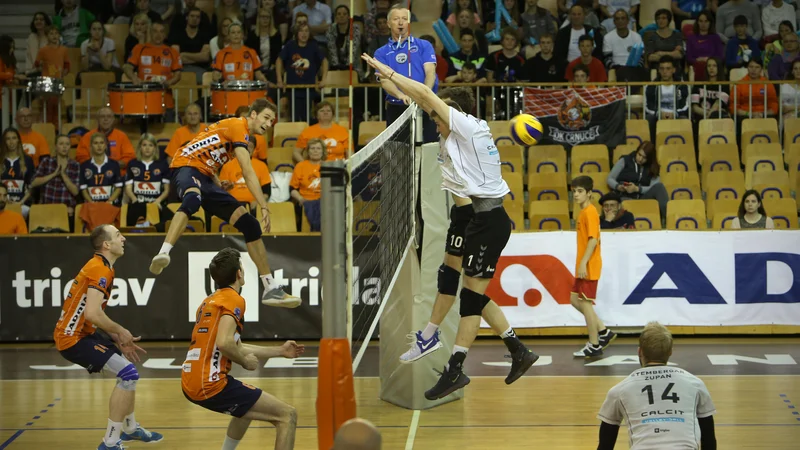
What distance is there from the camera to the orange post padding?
4.56 metres

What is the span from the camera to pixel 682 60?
17.0 meters

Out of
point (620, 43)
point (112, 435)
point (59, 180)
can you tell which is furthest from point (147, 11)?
point (112, 435)

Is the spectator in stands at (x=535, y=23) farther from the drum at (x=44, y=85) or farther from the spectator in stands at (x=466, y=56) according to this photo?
the drum at (x=44, y=85)

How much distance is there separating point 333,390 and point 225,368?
3289 mm

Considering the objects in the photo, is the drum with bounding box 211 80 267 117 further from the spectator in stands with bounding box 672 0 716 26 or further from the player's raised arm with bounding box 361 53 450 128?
the player's raised arm with bounding box 361 53 450 128

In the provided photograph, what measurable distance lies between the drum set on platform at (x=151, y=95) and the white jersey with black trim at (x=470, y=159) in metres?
8.21

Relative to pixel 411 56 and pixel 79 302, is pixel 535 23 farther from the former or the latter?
pixel 79 302

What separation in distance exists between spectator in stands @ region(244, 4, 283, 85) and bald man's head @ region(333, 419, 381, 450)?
14.5 meters

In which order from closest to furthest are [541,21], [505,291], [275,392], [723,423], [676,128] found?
[723,423], [275,392], [505,291], [676,128], [541,21]

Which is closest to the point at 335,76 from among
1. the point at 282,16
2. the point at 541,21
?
the point at 282,16

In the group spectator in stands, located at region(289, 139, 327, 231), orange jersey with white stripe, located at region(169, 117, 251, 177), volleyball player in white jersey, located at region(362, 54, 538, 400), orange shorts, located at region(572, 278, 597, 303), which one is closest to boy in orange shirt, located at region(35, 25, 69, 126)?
spectator in stands, located at region(289, 139, 327, 231)

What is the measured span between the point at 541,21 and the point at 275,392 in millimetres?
8799

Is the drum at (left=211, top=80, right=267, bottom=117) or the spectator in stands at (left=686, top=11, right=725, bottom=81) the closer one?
the drum at (left=211, top=80, right=267, bottom=117)

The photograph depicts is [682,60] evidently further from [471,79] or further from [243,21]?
[243,21]
